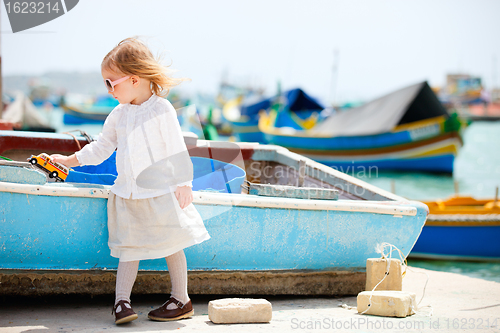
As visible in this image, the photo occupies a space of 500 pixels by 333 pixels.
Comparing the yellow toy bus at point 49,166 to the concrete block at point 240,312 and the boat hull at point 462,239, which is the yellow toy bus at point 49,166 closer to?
the concrete block at point 240,312

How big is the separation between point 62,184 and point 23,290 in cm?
62

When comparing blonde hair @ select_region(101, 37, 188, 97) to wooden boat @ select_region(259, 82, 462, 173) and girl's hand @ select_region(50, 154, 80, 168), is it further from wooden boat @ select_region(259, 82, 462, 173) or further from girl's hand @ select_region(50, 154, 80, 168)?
wooden boat @ select_region(259, 82, 462, 173)

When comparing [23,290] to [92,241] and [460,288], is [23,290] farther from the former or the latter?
[460,288]

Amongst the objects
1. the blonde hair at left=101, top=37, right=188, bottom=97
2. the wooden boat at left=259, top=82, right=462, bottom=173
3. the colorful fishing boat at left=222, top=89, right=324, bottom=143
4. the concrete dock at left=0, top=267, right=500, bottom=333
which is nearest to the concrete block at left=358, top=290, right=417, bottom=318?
the concrete dock at left=0, top=267, right=500, bottom=333

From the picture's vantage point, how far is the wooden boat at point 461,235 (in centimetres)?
648

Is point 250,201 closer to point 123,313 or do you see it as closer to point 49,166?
point 123,313

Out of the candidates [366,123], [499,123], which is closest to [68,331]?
[366,123]

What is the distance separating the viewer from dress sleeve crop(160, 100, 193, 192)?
91.4 inches

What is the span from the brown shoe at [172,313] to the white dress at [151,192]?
1.00 ft

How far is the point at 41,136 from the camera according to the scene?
3.72 metres

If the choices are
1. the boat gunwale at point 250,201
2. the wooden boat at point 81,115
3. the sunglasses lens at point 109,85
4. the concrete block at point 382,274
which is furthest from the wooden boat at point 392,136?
the wooden boat at point 81,115

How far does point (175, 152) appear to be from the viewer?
7.70ft

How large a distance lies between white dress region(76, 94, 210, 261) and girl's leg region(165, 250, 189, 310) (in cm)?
10

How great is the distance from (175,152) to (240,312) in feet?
2.96
